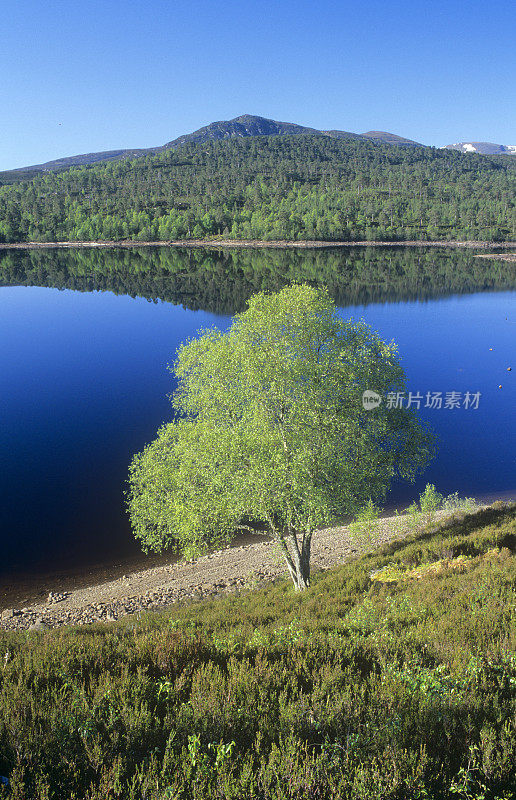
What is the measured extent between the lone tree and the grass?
23.7 feet

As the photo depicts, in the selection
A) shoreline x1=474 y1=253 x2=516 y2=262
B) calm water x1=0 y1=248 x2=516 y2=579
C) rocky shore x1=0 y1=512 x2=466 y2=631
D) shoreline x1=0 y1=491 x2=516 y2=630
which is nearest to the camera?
rocky shore x1=0 y1=512 x2=466 y2=631

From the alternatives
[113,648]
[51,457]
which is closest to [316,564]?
[113,648]

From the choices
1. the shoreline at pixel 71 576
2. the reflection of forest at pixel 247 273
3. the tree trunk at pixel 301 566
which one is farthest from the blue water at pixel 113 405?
the tree trunk at pixel 301 566

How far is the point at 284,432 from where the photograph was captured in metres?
17.5

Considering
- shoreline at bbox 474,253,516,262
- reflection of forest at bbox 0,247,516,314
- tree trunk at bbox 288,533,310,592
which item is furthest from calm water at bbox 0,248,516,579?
tree trunk at bbox 288,533,310,592

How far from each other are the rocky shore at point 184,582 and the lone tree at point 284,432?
13.4ft

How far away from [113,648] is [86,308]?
10332cm

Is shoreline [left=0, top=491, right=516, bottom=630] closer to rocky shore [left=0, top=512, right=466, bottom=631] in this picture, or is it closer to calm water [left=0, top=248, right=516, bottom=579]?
rocky shore [left=0, top=512, right=466, bottom=631]

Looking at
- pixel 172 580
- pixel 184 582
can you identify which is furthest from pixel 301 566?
pixel 172 580

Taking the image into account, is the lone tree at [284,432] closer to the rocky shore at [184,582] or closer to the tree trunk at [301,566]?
the tree trunk at [301,566]

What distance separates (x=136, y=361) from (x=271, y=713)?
61.8 meters

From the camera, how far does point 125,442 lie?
4028 centimetres

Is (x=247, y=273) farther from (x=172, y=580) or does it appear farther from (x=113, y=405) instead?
(x=172, y=580)

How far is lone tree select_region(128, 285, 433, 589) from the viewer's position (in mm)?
16797
